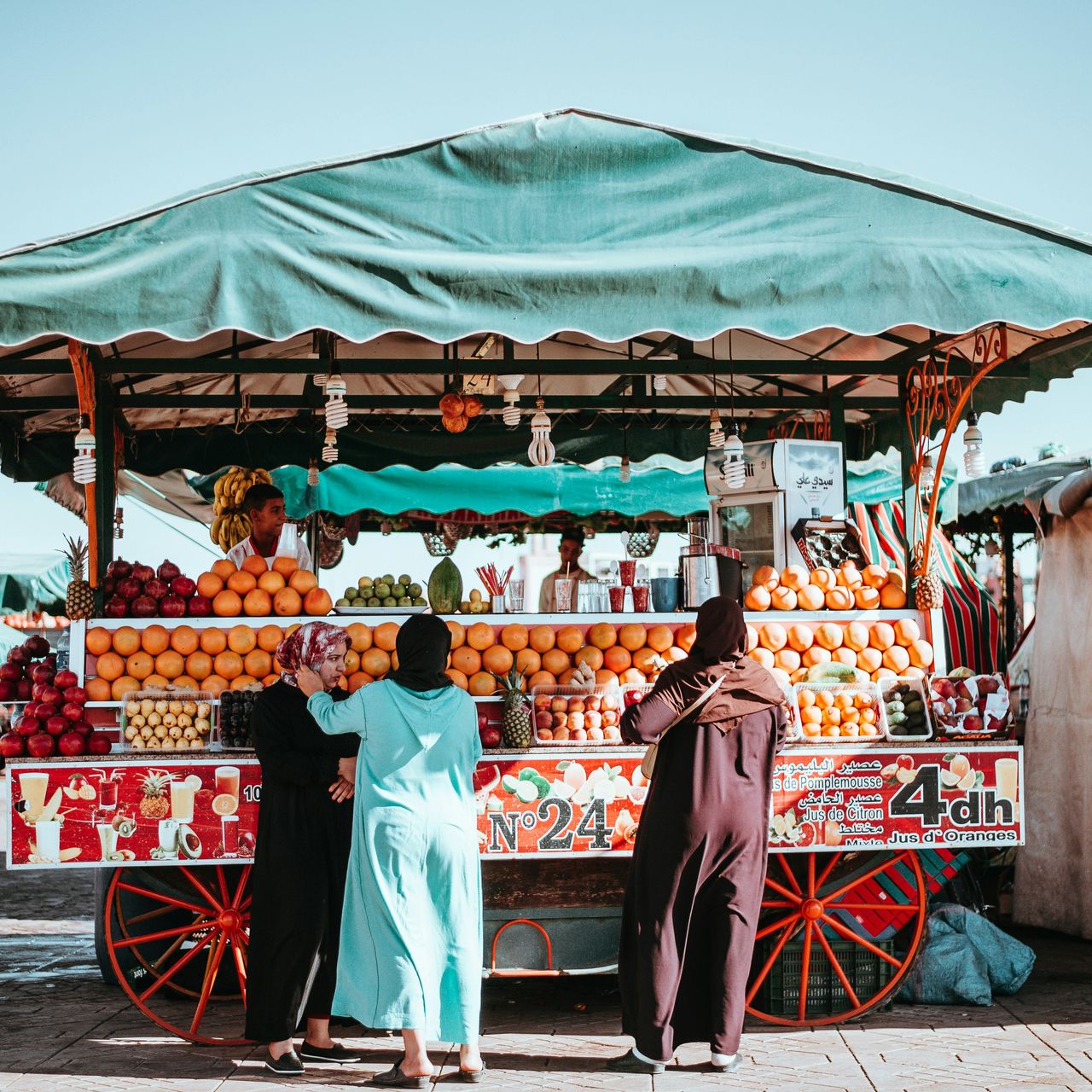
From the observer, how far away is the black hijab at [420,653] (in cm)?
456

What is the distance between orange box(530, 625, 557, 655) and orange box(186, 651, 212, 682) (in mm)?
1542

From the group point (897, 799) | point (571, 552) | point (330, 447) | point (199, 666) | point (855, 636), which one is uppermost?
point (330, 447)

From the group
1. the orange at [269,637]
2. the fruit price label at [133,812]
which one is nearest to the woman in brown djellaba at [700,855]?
the fruit price label at [133,812]

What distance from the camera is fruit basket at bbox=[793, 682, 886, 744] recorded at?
18.1ft

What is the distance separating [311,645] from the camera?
15.7 feet

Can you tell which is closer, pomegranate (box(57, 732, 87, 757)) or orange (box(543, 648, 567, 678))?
pomegranate (box(57, 732, 87, 757))

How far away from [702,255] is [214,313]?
1.92 m

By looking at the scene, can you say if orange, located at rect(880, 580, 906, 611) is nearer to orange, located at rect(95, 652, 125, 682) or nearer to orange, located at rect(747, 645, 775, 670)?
orange, located at rect(747, 645, 775, 670)

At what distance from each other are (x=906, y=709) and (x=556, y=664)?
164 centimetres

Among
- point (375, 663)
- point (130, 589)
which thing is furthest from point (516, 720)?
point (130, 589)

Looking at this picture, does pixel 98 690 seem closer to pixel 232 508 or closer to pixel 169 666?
pixel 169 666

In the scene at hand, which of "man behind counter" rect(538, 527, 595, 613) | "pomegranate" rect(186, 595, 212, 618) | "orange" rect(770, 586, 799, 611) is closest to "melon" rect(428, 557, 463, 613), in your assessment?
"pomegranate" rect(186, 595, 212, 618)

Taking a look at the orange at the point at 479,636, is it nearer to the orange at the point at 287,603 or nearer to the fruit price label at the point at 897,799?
the orange at the point at 287,603

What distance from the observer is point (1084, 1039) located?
5164 mm
